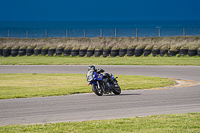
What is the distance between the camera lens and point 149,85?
54.7ft

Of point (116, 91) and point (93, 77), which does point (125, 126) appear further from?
point (116, 91)

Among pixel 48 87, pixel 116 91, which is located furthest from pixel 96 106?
pixel 48 87

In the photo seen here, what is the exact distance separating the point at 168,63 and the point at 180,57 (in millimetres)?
4550

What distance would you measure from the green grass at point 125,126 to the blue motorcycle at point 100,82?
4.73m

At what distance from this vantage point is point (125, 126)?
26.2 ft

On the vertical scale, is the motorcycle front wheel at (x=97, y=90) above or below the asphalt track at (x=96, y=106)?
above

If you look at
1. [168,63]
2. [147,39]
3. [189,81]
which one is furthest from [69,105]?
[147,39]

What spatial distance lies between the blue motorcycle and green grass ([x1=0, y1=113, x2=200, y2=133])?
473 cm

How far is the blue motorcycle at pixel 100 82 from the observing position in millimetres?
13508

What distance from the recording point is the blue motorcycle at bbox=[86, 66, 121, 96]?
44.3 ft

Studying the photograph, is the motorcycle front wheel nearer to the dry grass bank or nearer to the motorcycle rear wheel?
the motorcycle rear wheel

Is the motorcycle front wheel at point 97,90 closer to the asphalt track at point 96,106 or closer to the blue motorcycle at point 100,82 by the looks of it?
the blue motorcycle at point 100,82

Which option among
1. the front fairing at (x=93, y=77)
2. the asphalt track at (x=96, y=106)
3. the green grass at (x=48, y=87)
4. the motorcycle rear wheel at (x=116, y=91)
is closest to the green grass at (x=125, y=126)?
the asphalt track at (x=96, y=106)

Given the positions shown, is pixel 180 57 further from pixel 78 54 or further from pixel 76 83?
pixel 76 83
